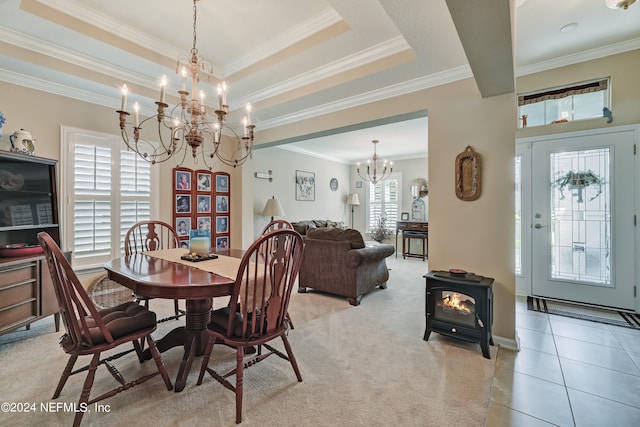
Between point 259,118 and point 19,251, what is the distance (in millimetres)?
2937

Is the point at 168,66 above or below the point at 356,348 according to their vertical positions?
above

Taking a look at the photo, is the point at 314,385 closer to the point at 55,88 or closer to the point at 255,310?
the point at 255,310

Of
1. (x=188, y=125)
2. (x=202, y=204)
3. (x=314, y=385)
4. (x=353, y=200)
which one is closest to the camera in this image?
(x=314, y=385)

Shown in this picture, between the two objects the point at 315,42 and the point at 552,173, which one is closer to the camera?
the point at 315,42

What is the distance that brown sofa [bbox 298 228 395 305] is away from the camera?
3.54 metres

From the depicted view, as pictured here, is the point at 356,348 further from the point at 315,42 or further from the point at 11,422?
the point at 315,42

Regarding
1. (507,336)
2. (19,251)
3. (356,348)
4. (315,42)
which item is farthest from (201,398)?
(315,42)

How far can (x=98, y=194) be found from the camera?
3.39 m

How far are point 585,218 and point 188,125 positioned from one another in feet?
14.5

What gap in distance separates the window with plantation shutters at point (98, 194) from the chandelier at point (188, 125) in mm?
258

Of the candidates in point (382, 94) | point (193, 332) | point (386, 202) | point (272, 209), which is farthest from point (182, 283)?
point (386, 202)

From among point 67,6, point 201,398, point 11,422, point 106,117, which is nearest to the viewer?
point 11,422

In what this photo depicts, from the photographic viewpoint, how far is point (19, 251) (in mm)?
2496

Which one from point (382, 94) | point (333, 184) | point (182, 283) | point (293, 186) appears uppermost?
point (382, 94)
